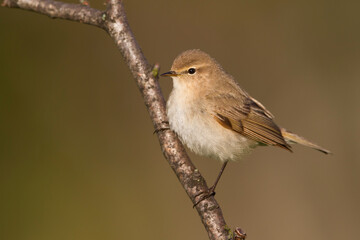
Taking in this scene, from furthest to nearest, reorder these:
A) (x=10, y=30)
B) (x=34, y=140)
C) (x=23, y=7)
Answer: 1. (x=10, y=30)
2. (x=34, y=140)
3. (x=23, y=7)

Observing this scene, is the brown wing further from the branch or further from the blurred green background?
the blurred green background

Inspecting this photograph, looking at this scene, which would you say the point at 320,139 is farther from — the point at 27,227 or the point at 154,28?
the point at 27,227

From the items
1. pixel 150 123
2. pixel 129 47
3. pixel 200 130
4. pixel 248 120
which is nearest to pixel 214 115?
pixel 200 130

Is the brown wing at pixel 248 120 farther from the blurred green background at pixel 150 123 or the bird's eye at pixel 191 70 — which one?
the blurred green background at pixel 150 123

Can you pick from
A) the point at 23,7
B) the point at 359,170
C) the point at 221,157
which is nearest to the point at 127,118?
the point at 221,157

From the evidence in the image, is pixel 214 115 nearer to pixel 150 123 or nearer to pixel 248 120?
pixel 248 120

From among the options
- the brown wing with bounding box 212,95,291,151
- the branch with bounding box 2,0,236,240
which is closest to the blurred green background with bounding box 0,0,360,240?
the brown wing with bounding box 212,95,291,151
